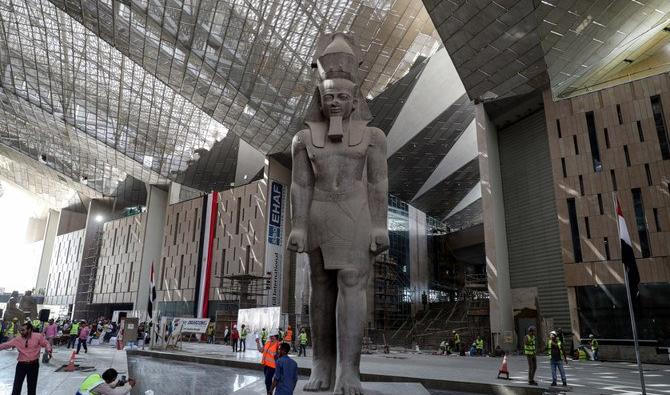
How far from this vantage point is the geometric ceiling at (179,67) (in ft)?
80.4

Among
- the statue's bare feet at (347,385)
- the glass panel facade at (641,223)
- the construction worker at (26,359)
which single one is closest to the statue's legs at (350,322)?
the statue's bare feet at (347,385)

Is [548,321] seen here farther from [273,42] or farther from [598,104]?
[273,42]

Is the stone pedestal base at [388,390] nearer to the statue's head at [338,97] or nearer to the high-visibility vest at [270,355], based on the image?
the high-visibility vest at [270,355]

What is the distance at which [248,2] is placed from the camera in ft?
76.2

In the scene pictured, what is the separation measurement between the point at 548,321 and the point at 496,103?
12507 millimetres

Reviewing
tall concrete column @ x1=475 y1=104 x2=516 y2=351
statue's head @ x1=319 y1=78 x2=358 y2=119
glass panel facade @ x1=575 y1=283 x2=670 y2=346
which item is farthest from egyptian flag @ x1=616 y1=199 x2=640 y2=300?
tall concrete column @ x1=475 y1=104 x2=516 y2=351

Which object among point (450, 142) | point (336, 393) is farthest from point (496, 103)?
point (336, 393)

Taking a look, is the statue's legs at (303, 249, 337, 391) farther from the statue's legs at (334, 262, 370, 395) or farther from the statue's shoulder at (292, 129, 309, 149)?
the statue's shoulder at (292, 129, 309, 149)

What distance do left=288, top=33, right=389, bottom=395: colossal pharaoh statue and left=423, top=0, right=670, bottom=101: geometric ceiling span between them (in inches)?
673

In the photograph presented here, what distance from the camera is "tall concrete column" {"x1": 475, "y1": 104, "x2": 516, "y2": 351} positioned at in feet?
78.9

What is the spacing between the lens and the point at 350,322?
Result: 493 cm

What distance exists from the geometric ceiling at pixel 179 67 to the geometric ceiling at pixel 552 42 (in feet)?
12.6

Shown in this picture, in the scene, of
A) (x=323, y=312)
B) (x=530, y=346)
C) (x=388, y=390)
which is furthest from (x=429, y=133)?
(x=388, y=390)

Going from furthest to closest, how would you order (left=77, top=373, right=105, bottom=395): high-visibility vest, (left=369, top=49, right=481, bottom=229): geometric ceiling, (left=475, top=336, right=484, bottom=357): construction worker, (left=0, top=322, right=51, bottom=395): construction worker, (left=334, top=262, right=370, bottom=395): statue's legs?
(left=369, top=49, right=481, bottom=229): geometric ceiling < (left=475, top=336, right=484, bottom=357): construction worker < (left=0, top=322, right=51, bottom=395): construction worker < (left=334, top=262, right=370, bottom=395): statue's legs < (left=77, top=373, right=105, bottom=395): high-visibility vest
